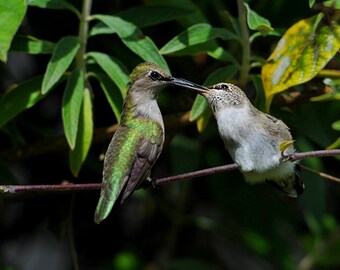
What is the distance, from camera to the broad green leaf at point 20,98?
3.64 metres

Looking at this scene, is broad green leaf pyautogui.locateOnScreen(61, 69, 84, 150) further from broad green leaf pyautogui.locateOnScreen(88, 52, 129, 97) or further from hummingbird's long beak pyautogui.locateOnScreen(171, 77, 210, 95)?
hummingbird's long beak pyautogui.locateOnScreen(171, 77, 210, 95)

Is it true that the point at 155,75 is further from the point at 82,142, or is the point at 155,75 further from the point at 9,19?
the point at 9,19

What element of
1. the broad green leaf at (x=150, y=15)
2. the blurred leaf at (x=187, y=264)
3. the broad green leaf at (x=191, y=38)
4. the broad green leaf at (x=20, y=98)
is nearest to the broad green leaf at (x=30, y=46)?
the broad green leaf at (x=20, y=98)

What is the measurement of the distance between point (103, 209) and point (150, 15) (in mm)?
1155

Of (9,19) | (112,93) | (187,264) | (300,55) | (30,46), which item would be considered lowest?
(187,264)

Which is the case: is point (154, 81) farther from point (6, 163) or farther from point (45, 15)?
point (45, 15)

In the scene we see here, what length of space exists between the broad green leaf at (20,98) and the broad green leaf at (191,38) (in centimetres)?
62

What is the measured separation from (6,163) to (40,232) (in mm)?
1925

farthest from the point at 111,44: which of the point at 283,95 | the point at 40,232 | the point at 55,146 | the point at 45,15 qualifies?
the point at 40,232

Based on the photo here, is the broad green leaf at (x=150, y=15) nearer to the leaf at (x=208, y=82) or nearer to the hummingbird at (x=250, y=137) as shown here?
the leaf at (x=208, y=82)

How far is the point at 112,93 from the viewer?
3.78 m

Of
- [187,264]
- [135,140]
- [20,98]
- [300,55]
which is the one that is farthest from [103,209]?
[187,264]

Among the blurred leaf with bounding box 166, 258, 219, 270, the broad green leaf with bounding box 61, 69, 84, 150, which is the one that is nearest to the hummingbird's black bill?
the broad green leaf with bounding box 61, 69, 84, 150

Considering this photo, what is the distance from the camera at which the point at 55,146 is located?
4117 mm
